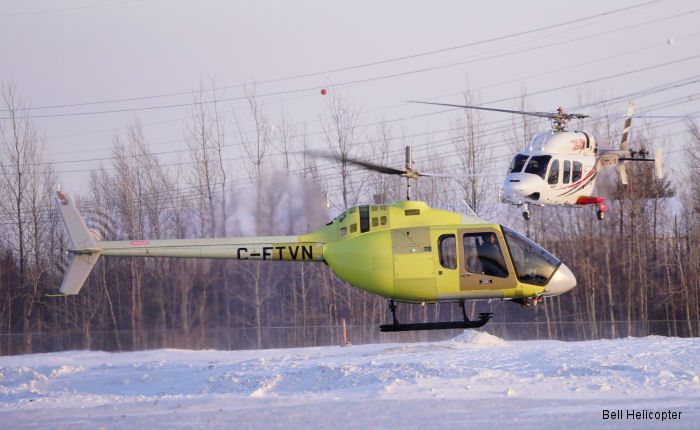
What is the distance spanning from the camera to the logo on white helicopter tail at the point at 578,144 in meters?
21.5

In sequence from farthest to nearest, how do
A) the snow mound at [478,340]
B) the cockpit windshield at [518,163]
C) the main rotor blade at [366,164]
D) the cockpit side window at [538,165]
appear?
1. the snow mound at [478,340]
2. the cockpit windshield at [518,163]
3. the cockpit side window at [538,165]
4. the main rotor blade at [366,164]

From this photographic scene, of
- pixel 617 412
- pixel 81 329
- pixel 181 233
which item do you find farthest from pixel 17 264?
pixel 617 412

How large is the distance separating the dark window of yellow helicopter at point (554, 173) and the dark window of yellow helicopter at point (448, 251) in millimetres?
8369

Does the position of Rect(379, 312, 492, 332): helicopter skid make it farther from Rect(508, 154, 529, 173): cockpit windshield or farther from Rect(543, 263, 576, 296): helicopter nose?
Rect(508, 154, 529, 173): cockpit windshield

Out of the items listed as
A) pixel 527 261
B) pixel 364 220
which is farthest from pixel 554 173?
pixel 364 220

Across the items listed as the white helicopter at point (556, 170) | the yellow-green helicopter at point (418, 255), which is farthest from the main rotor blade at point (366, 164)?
the white helicopter at point (556, 170)

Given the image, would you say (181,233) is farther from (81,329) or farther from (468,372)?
(468,372)

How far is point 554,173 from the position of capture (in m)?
21.1

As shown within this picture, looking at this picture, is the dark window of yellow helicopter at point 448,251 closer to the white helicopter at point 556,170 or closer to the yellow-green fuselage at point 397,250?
the yellow-green fuselage at point 397,250

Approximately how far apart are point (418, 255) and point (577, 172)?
9737 mm

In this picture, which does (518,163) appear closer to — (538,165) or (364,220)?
(538,165)

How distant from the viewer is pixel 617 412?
44.3 ft

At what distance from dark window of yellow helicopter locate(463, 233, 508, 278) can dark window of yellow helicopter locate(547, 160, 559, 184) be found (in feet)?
26.5

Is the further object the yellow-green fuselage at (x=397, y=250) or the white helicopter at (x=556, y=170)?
the white helicopter at (x=556, y=170)
